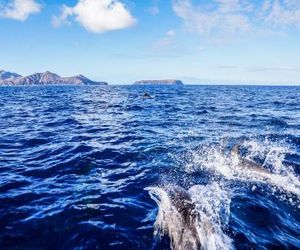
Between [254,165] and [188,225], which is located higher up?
[188,225]

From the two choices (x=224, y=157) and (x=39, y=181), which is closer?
(x=39, y=181)

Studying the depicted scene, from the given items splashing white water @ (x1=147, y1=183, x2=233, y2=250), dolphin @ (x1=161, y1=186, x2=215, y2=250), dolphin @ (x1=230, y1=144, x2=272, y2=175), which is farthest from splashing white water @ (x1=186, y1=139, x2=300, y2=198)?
dolphin @ (x1=161, y1=186, x2=215, y2=250)

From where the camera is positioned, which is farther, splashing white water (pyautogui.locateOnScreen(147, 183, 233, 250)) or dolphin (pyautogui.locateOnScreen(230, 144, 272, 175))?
dolphin (pyautogui.locateOnScreen(230, 144, 272, 175))

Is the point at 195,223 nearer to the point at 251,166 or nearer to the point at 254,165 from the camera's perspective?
the point at 251,166

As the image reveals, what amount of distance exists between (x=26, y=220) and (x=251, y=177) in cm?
811

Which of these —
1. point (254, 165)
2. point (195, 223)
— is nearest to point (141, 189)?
point (195, 223)

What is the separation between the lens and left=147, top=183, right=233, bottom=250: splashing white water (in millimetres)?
7434

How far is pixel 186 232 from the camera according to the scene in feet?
24.9

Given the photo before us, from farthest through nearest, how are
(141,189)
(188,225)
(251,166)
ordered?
(251,166)
(141,189)
(188,225)

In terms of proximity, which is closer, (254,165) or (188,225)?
(188,225)

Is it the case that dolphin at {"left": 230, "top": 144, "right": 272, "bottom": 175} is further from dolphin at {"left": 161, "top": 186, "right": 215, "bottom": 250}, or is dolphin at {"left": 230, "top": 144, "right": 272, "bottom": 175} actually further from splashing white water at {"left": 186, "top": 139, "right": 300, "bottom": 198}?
dolphin at {"left": 161, "top": 186, "right": 215, "bottom": 250}

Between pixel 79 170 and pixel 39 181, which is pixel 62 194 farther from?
pixel 79 170

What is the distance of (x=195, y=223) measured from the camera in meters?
7.81

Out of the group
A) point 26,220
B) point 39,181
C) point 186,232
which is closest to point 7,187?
point 39,181
